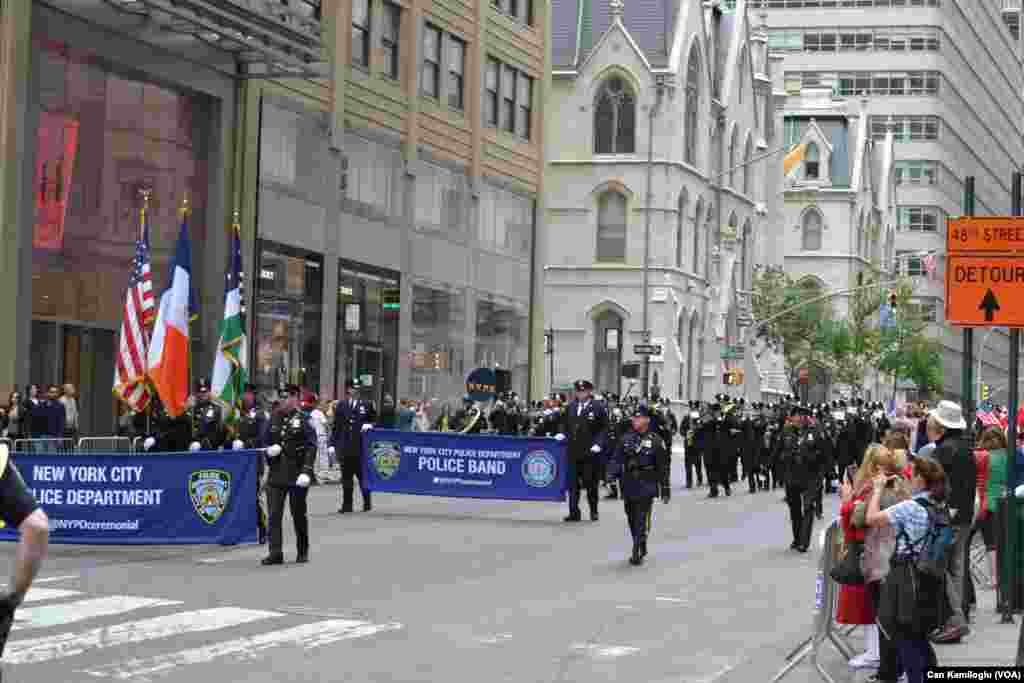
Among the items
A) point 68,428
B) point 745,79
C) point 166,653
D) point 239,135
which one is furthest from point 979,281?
point 745,79

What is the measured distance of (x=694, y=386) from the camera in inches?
3051

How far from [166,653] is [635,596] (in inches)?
219

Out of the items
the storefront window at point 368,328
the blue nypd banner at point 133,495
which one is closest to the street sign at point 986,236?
the blue nypd banner at point 133,495

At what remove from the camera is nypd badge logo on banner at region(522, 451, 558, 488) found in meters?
26.0

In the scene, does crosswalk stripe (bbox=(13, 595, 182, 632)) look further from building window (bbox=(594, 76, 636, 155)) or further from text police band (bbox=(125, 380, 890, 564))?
building window (bbox=(594, 76, 636, 155))

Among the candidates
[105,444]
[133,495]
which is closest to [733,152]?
[105,444]

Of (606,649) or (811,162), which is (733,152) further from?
(606,649)

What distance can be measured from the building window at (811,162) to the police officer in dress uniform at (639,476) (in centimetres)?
9250

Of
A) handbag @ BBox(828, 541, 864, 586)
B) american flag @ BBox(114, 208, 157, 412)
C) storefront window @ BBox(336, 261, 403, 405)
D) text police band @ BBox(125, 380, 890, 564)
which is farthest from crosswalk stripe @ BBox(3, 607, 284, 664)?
storefront window @ BBox(336, 261, 403, 405)

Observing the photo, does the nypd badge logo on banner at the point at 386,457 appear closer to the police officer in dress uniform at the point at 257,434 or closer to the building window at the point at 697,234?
the police officer in dress uniform at the point at 257,434

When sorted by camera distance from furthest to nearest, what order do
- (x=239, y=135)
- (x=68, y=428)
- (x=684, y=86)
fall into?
1. (x=684, y=86)
2. (x=239, y=135)
3. (x=68, y=428)

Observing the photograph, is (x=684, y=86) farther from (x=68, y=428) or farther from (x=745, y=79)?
(x=68, y=428)

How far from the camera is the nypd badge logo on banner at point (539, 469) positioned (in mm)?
25953

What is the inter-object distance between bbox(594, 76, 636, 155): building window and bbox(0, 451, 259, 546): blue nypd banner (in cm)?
5563
